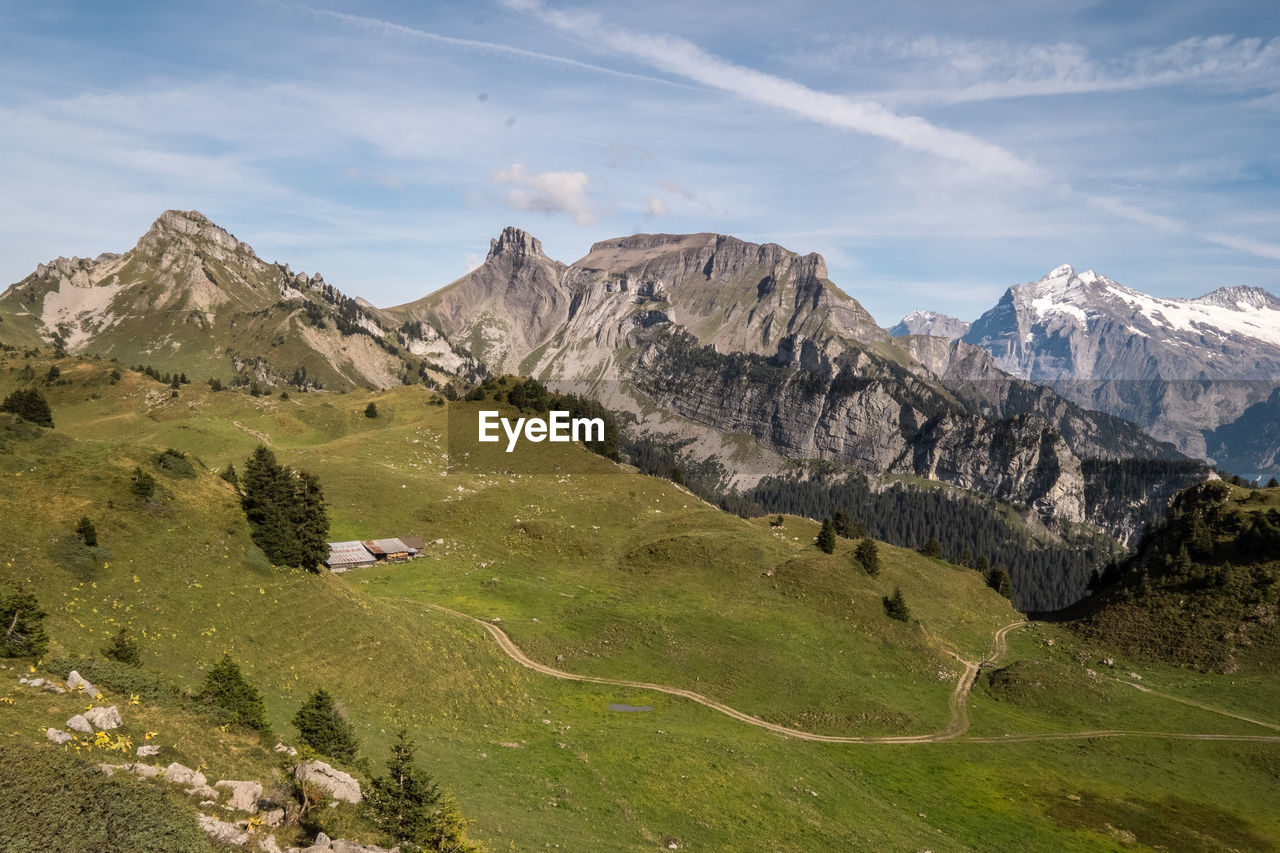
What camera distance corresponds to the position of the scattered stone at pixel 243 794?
24469 millimetres

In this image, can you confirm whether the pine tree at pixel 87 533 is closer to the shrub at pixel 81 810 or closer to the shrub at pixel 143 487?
the shrub at pixel 143 487

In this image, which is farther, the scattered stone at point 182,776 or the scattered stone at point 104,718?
the scattered stone at point 104,718

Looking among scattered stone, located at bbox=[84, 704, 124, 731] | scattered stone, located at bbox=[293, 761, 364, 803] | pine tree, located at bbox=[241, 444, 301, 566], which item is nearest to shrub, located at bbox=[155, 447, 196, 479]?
pine tree, located at bbox=[241, 444, 301, 566]

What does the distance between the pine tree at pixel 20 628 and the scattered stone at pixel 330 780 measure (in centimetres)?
1357

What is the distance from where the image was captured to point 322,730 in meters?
32.3

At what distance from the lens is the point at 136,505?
168ft

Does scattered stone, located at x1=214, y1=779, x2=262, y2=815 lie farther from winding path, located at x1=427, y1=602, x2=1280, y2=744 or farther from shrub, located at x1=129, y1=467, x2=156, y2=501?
winding path, located at x1=427, y1=602, x2=1280, y2=744

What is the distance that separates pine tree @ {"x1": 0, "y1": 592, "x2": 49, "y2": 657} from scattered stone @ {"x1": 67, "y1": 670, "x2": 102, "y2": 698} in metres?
3.02

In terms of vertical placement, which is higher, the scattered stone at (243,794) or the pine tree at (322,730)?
the scattered stone at (243,794)

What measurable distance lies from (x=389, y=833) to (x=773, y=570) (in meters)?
69.6

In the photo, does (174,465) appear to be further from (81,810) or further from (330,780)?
(81,810)

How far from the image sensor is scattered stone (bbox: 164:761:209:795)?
23883 millimetres

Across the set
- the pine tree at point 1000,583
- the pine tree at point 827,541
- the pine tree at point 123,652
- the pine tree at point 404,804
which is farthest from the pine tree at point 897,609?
the pine tree at point 123,652

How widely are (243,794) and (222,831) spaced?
2.88 m
